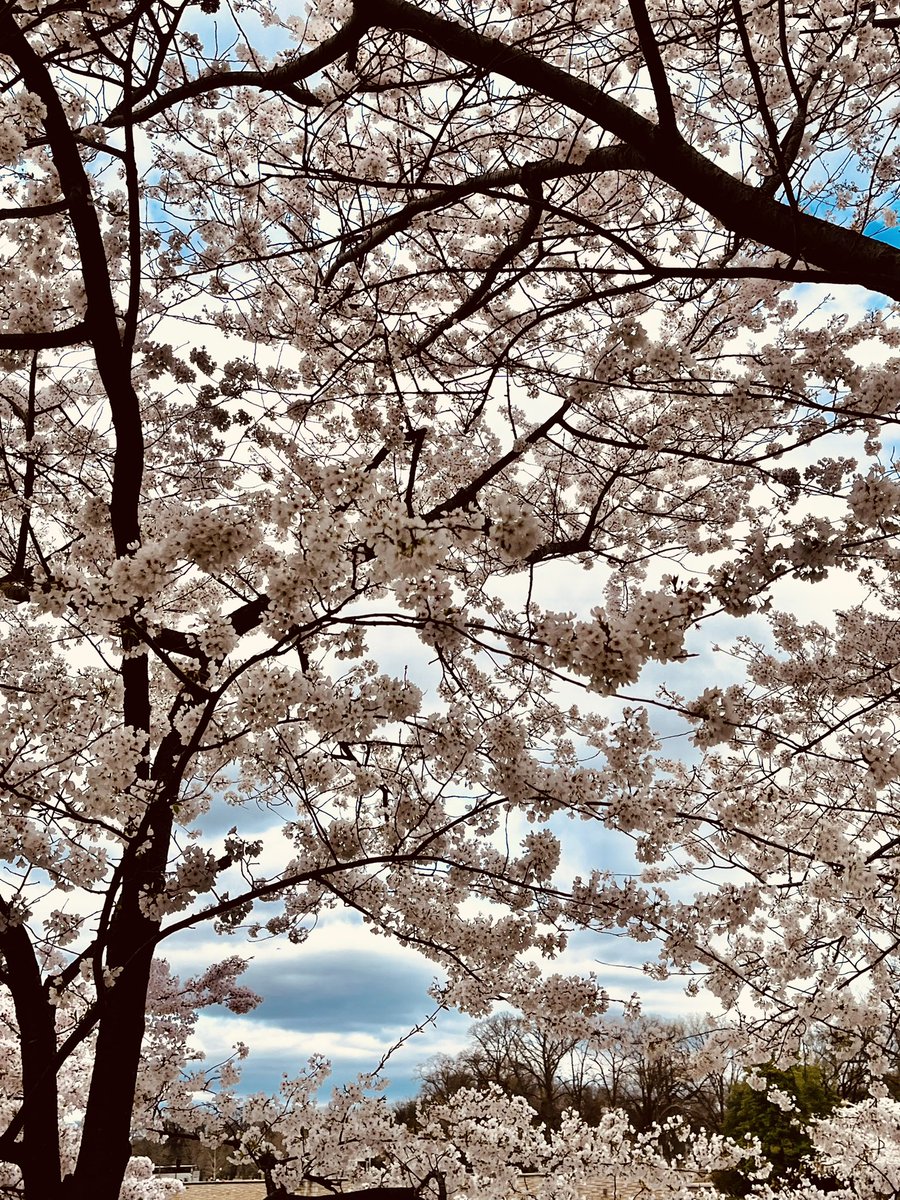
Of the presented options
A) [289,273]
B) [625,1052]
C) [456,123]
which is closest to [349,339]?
[289,273]

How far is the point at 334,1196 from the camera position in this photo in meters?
4.92

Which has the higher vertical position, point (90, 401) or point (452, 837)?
point (90, 401)

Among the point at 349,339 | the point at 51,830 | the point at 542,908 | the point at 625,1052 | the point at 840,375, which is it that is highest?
the point at 349,339

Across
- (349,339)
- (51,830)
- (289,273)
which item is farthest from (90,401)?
(51,830)

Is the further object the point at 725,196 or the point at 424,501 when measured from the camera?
the point at 424,501

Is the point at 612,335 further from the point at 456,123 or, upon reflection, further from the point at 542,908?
the point at 542,908

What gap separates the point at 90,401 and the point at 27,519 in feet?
7.72

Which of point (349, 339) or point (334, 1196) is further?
point (349, 339)

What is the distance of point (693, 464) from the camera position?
7594mm

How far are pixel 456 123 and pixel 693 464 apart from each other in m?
3.93

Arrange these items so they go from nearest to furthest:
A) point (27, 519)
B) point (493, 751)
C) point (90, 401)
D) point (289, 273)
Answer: point (493, 751)
point (27, 519)
point (289, 273)
point (90, 401)

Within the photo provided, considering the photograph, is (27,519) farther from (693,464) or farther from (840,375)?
(693,464)

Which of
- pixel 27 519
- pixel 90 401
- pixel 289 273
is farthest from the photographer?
pixel 90 401

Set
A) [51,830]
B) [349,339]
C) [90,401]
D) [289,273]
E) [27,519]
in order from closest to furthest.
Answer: [51,830] → [27,519] → [349,339] → [289,273] → [90,401]
